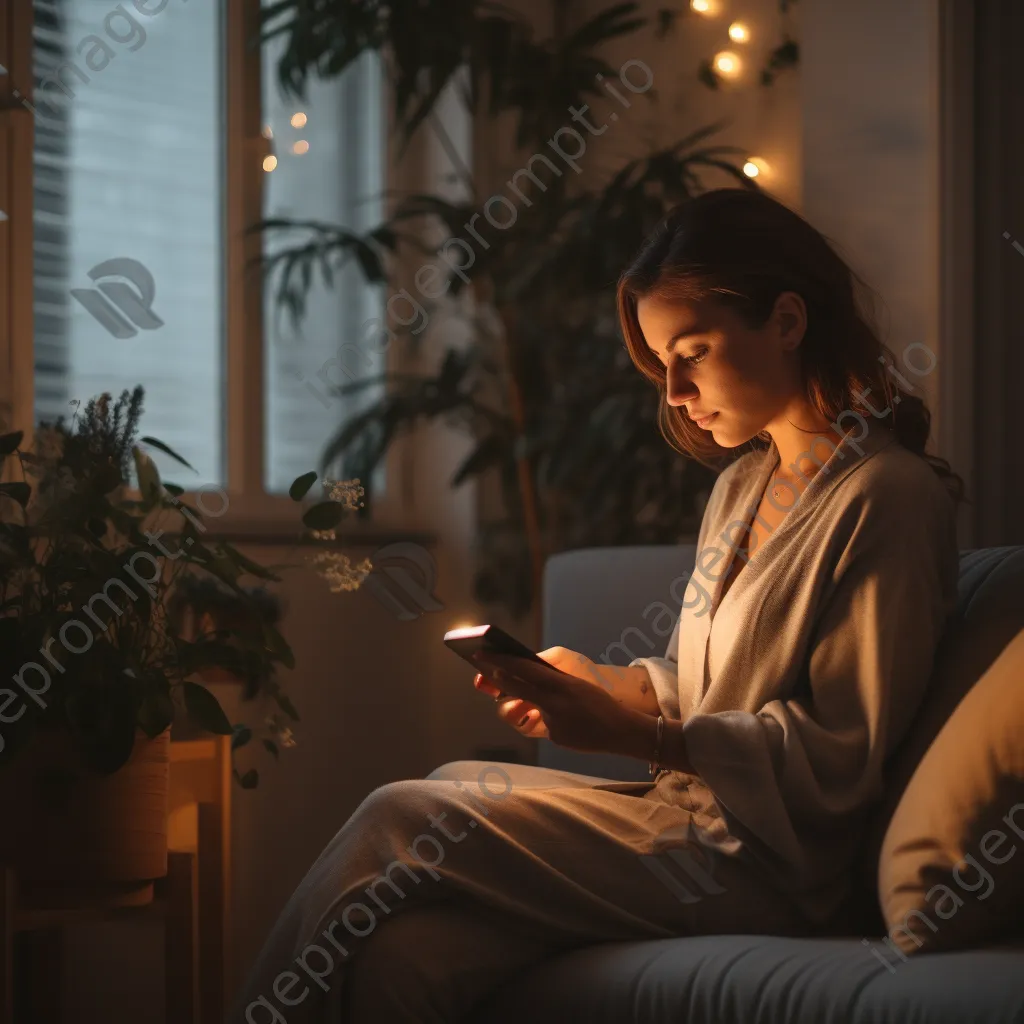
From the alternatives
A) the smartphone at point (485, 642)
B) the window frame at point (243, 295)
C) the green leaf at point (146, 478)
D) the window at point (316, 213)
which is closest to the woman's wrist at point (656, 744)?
the smartphone at point (485, 642)

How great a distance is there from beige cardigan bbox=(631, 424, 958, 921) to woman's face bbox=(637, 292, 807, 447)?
102 millimetres

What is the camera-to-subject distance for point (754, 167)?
9.37ft

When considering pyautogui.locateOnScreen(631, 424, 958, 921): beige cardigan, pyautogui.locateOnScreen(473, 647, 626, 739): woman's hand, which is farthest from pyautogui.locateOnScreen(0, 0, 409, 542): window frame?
pyautogui.locateOnScreen(631, 424, 958, 921): beige cardigan

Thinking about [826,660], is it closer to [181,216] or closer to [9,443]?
[9,443]

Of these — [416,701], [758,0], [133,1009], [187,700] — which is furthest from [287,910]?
[758,0]

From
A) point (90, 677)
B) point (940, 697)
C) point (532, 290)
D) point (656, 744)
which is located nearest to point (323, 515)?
point (90, 677)

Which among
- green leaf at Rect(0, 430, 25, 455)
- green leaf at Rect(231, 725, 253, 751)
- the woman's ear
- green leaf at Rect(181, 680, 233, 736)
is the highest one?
the woman's ear

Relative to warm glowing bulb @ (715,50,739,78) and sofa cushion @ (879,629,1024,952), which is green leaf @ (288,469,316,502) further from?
warm glowing bulb @ (715,50,739,78)

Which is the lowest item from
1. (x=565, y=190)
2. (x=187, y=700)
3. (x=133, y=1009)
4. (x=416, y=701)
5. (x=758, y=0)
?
(x=133, y=1009)

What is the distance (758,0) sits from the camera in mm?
2988

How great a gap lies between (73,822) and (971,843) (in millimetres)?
970

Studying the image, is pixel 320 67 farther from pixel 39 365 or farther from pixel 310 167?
pixel 39 365

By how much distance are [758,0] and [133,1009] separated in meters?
2.48

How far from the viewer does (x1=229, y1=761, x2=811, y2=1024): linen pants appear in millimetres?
1227
